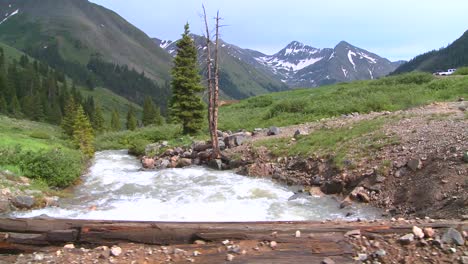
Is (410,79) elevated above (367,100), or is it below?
above

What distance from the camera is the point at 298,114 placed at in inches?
1436

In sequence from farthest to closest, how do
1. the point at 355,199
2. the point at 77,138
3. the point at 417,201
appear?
the point at 77,138 → the point at 355,199 → the point at 417,201

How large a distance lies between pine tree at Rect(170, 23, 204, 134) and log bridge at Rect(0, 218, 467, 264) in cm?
2734

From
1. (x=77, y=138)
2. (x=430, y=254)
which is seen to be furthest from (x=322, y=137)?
(x=77, y=138)

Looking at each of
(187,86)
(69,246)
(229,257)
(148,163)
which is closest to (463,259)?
(229,257)

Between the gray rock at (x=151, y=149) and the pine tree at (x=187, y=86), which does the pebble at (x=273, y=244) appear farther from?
the pine tree at (x=187, y=86)

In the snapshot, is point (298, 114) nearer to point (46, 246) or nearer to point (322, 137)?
point (322, 137)

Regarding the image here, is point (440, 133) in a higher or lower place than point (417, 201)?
higher

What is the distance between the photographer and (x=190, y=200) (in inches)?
615

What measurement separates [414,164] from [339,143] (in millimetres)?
5291

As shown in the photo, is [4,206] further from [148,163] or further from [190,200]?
[148,163]

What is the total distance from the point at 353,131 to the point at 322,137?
5.15 ft

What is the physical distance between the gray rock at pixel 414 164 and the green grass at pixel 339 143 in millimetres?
2221

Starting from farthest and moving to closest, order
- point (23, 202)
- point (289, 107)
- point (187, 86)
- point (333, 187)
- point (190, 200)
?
point (289, 107) < point (187, 86) < point (333, 187) < point (190, 200) < point (23, 202)
